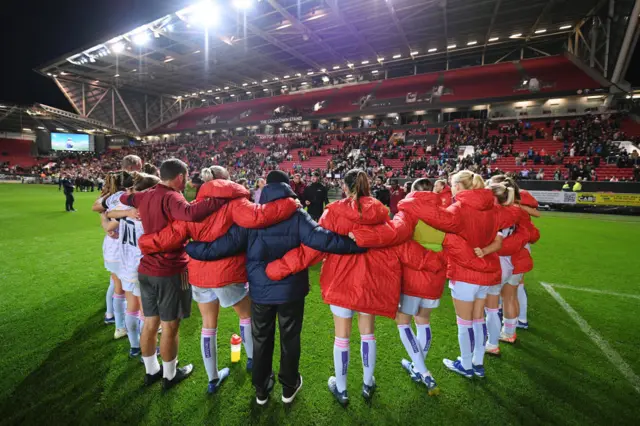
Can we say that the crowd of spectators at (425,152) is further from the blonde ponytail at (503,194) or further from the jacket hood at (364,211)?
the jacket hood at (364,211)

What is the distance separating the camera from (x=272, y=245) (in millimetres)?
2188

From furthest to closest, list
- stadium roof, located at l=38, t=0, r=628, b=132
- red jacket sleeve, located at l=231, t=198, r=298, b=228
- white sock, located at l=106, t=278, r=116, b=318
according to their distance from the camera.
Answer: stadium roof, located at l=38, t=0, r=628, b=132, white sock, located at l=106, t=278, r=116, b=318, red jacket sleeve, located at l=231, t=198, r=298, b=228

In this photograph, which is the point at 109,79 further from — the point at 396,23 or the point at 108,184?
the point at 108,184

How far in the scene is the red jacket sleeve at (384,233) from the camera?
207cm

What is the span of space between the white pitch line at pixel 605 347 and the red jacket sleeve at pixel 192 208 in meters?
4.05

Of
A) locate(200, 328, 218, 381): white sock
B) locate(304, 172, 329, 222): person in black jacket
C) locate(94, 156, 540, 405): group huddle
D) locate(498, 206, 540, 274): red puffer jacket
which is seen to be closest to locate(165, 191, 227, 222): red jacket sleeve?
locate(94, 156, 540, 405): group huddle

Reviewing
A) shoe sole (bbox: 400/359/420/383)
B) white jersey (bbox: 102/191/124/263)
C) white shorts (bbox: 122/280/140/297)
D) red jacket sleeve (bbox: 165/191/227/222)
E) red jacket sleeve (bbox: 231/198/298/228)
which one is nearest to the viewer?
red jacket sleeve (bbox: 231/198/298/228)

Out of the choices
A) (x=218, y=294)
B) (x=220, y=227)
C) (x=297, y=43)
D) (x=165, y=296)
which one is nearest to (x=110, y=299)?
(x=165, y=296)

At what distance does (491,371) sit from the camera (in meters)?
2.91

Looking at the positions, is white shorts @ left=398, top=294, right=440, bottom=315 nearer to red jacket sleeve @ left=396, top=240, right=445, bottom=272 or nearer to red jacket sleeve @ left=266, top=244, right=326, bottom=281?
red jacket sleeve @ left=396, top=240, right=445, bottom=272

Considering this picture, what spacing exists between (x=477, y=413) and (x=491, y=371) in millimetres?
673

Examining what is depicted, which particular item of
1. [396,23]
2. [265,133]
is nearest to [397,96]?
[396,23]

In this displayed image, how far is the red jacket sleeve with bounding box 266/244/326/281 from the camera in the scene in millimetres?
2115

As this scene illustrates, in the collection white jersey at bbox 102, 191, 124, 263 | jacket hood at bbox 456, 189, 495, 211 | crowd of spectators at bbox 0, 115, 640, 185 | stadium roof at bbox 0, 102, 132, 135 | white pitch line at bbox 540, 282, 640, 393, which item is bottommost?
white pitch line at bbox 540, 282, 640, 393
